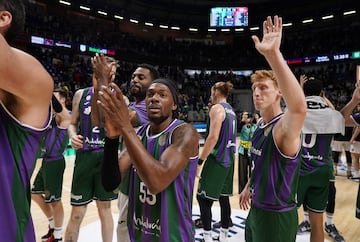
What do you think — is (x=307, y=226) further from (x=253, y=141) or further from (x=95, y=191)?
(x=95, y=191)

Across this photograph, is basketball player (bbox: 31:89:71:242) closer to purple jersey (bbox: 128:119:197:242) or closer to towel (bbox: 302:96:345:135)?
purple jersey (bbox: 128:119:197:242)

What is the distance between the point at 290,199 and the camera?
244cm

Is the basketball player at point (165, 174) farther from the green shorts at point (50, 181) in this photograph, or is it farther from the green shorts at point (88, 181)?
the green shorts at point (50, 181)

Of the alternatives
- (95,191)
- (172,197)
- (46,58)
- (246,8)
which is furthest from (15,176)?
(246,8)

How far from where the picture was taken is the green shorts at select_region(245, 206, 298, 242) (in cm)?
239

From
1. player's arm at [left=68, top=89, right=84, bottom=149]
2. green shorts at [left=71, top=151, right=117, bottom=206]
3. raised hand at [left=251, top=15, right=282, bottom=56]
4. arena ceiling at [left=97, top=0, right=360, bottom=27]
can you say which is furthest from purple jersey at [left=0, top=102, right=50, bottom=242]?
arena ceiling at [left=97, top=0, right=360, bottom=27]

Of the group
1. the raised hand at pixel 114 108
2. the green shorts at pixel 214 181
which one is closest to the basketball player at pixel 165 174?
the raised hand at pixel 114 108

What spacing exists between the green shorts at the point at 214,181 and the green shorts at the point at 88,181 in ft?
4.04

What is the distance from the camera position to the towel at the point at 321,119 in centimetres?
341

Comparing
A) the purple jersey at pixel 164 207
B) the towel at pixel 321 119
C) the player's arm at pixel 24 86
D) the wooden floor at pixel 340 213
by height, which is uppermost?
the player's arm at pixel 24 86

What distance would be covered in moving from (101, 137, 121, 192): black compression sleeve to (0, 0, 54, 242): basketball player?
0.37 m

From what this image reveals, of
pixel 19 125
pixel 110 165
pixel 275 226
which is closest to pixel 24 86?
pixel 19 125

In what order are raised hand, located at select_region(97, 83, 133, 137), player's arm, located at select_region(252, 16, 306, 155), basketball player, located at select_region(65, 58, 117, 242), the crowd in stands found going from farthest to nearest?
the crowd in stands < basketball player, located at select_region(65, 58, 117, 242) < player's arm, located at select_region(252, 16, 306, 155) < raised hand, located at select_region(97, 83, 133, 137)

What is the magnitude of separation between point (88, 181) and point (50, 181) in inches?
29.6
